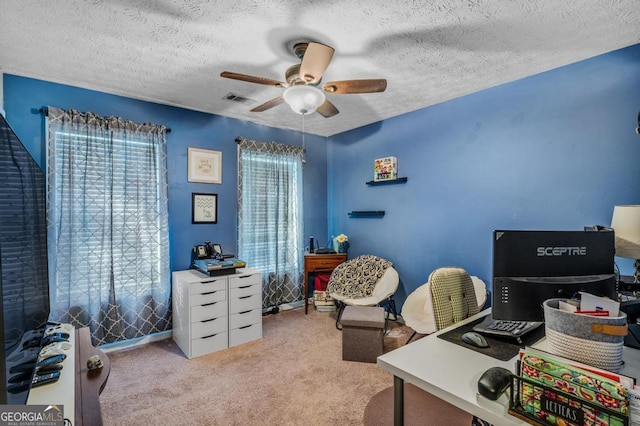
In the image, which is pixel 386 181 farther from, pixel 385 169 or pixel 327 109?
pixel 327 109

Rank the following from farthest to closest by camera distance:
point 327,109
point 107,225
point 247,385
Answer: point 107,225 < point 327,109 < point 247,385

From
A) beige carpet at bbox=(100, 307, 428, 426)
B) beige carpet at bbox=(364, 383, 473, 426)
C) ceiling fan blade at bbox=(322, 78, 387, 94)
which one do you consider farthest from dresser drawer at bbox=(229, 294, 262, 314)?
ceiling fan blade at bbox=(322, 78, 387, 94)

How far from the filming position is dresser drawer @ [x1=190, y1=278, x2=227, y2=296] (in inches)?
111

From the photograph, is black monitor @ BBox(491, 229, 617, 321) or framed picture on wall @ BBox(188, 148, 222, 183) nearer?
black monitor @ BBox(491, 229, 617, 321)

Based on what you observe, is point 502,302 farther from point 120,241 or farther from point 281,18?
point 120,241

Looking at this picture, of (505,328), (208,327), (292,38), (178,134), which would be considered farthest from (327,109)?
(208,327)

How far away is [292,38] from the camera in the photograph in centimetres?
202

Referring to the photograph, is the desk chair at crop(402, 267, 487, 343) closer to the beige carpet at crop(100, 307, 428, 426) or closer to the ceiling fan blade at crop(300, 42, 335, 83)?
the beige carpet at crop(100, 307, 428, 426)

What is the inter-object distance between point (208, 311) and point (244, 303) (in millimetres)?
375

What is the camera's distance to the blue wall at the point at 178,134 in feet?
8.36

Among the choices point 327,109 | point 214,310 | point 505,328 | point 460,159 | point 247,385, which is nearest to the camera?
point 505,328

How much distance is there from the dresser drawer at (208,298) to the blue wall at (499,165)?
1.98 m

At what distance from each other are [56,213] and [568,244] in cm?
356

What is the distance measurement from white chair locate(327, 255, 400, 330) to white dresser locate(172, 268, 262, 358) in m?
0.95
